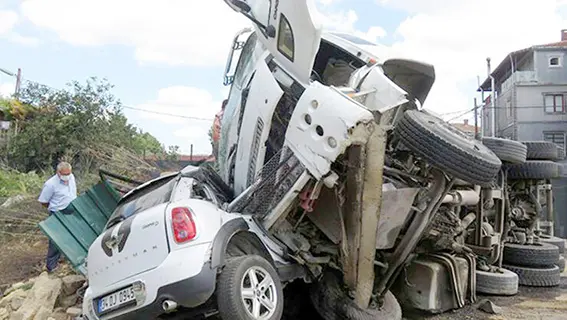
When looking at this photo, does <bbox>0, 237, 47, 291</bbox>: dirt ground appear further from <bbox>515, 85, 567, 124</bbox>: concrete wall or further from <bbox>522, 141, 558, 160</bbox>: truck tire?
<bbox>515, 85, 567, 124</bbox>: concrete wall

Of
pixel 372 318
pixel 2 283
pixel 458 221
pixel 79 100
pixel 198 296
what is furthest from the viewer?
pixel 79 100

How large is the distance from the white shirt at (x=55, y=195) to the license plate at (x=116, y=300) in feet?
11.5

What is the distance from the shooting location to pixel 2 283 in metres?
6.49

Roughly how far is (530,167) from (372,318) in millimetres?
3906

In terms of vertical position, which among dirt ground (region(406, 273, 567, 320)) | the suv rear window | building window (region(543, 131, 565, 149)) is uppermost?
the suv rear window

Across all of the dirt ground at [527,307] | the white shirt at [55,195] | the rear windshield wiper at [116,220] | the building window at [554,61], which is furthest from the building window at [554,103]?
the rear windshield wiper at [116,220]

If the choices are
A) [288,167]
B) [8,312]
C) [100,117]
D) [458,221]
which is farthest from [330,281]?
[100,117]

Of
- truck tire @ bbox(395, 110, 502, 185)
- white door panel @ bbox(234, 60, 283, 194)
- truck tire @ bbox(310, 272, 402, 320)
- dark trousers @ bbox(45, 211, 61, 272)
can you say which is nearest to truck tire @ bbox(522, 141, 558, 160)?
truck tire @ bbox(395, 110, 502, 185)

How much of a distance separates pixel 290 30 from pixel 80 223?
3.82 m

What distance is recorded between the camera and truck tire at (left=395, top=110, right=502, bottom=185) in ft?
12.0

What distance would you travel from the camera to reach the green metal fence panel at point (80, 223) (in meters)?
5.66

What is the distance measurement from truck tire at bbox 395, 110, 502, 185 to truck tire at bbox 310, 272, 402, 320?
49.2 inches

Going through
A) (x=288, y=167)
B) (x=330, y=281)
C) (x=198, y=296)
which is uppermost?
(x=288, y=167)

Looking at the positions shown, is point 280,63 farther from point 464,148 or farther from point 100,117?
point 100,117
